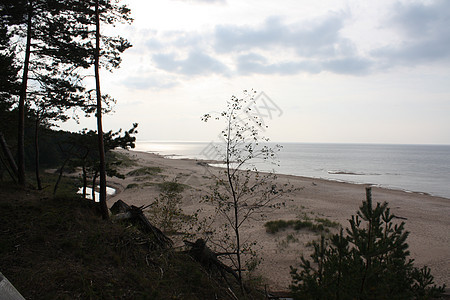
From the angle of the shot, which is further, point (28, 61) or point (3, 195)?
point (28, 61)

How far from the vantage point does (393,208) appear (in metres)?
27.8

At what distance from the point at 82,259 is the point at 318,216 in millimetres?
20230

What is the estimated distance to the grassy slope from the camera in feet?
20.5

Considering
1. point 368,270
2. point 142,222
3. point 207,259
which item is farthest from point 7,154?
point 368,270

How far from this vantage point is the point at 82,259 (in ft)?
24.2

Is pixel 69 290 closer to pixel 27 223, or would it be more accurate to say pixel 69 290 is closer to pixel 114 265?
pixel 114 265

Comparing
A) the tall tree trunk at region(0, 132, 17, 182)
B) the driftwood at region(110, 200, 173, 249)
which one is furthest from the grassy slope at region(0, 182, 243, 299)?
the tall tree trunk at region(0, 132, 17, 182)

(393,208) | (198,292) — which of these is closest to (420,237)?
(393,208)

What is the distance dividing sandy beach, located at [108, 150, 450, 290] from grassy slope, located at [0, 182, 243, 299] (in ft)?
10.3

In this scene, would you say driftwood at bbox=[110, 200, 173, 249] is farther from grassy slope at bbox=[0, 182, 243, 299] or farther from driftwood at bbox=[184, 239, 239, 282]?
A: driftwood at bbox=[184, 239, 239, 282]

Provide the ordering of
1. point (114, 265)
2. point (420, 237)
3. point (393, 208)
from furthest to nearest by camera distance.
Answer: point (393, 208), point (420, 237), point (114, 265)

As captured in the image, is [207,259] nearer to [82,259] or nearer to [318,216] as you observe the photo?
[82,259]

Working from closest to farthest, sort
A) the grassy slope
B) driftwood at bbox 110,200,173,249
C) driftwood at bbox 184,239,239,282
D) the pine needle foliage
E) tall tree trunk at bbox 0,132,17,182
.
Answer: the pine needle foliage < the grassy slope < driftwood at bbox 184,239,239,282 < driftwood at bbox 110,200,173,249 < tall tree trunk at bbox 0,132,17,182

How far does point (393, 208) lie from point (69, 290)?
30.2 m
